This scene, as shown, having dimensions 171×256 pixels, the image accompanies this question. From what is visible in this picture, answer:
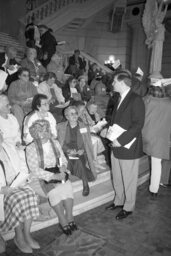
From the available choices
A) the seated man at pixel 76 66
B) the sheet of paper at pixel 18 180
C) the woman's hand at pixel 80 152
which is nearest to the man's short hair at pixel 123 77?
the woman's hand at pixel 80 152

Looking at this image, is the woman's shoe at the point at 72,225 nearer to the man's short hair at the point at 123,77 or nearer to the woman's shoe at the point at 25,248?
the woman's shoe at the point at 25,248

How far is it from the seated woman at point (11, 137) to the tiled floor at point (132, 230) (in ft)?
2.60

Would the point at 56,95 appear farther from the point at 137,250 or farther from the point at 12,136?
the point at 137,250

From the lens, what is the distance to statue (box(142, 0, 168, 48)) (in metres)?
9.44

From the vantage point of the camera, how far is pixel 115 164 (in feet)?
10.3

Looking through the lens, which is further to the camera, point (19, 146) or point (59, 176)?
point (19, 146)

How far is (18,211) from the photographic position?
237cm

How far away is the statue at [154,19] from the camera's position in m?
9.44

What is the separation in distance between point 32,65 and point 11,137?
120 inches

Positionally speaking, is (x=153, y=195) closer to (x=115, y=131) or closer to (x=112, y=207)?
(x=112, y=207)

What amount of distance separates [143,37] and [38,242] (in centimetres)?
1091

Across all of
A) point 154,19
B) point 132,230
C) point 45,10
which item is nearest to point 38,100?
point 132,230

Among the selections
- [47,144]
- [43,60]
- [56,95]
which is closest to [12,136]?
[47,144]

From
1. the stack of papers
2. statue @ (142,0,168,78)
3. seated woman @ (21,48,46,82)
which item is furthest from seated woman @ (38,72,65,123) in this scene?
statue @ (142,0,168,78)
